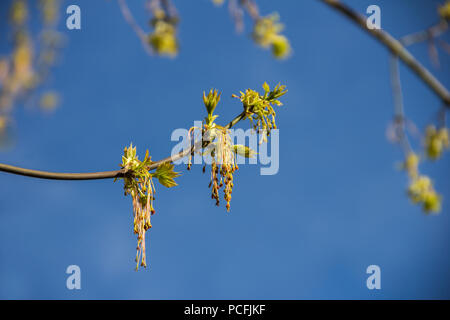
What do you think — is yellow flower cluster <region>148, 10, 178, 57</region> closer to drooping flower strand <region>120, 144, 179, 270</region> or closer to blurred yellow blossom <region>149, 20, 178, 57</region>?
blurred yellow blossom <region>149, 20, 178, 57</region>

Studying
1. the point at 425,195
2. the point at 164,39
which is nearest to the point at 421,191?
the point at 425,195

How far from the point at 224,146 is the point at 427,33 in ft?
3.67

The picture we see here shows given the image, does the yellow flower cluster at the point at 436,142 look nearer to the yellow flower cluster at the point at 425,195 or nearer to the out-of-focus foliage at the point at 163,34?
the yellow flower cluster at the point at 425,195

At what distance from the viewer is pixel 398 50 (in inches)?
31.5

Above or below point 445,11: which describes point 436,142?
below

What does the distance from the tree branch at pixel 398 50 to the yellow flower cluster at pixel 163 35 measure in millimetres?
352

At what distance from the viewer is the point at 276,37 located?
1.02m

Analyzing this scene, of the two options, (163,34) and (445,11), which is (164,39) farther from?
(445,11)

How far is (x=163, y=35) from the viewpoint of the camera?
97 cm

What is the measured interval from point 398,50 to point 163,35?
1.67 ft

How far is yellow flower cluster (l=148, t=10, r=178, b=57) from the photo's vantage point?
0.94 metres

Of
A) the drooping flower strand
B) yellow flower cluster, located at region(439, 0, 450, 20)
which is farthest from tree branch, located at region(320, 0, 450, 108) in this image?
the drooping flower strand

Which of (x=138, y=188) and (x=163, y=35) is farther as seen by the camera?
(x=138, y=188)

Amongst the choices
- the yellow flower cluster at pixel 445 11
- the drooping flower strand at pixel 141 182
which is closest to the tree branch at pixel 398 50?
the yellow flower cluster at pixel 445 11
